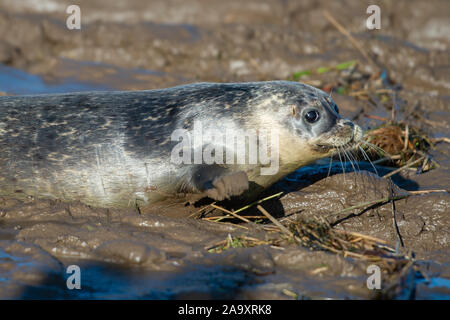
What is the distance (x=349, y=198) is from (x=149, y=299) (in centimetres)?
256

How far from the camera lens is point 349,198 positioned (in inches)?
226

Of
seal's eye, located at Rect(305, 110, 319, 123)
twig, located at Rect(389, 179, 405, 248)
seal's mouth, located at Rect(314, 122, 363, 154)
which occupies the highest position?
seal's eye, located at Rect(305, 110, 319, 123)

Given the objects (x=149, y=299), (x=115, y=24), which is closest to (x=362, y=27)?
(x=115, y=24)

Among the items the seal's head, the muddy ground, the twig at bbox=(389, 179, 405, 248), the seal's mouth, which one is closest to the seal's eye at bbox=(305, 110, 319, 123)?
the seal's head

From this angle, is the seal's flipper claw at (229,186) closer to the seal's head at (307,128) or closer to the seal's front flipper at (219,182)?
the seal's front flipper at (219,182)

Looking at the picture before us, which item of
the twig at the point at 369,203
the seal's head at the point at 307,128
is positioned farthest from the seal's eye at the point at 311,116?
the twig at the point at 369,203

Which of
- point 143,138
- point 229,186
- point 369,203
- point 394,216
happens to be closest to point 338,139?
point 369,203

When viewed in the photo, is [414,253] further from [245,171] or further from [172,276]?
[172,276]

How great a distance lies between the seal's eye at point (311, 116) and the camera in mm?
5547

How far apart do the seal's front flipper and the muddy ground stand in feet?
1.05

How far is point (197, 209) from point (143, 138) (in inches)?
31.3

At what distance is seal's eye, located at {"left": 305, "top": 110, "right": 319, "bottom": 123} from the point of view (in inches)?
218

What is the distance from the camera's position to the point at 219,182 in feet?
16.0

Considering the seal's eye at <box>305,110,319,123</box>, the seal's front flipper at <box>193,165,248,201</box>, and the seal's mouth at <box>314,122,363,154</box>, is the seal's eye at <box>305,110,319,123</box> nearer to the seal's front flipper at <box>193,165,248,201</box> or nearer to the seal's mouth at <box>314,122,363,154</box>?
the seal's mouth at <box>314,122,363,154</box>
